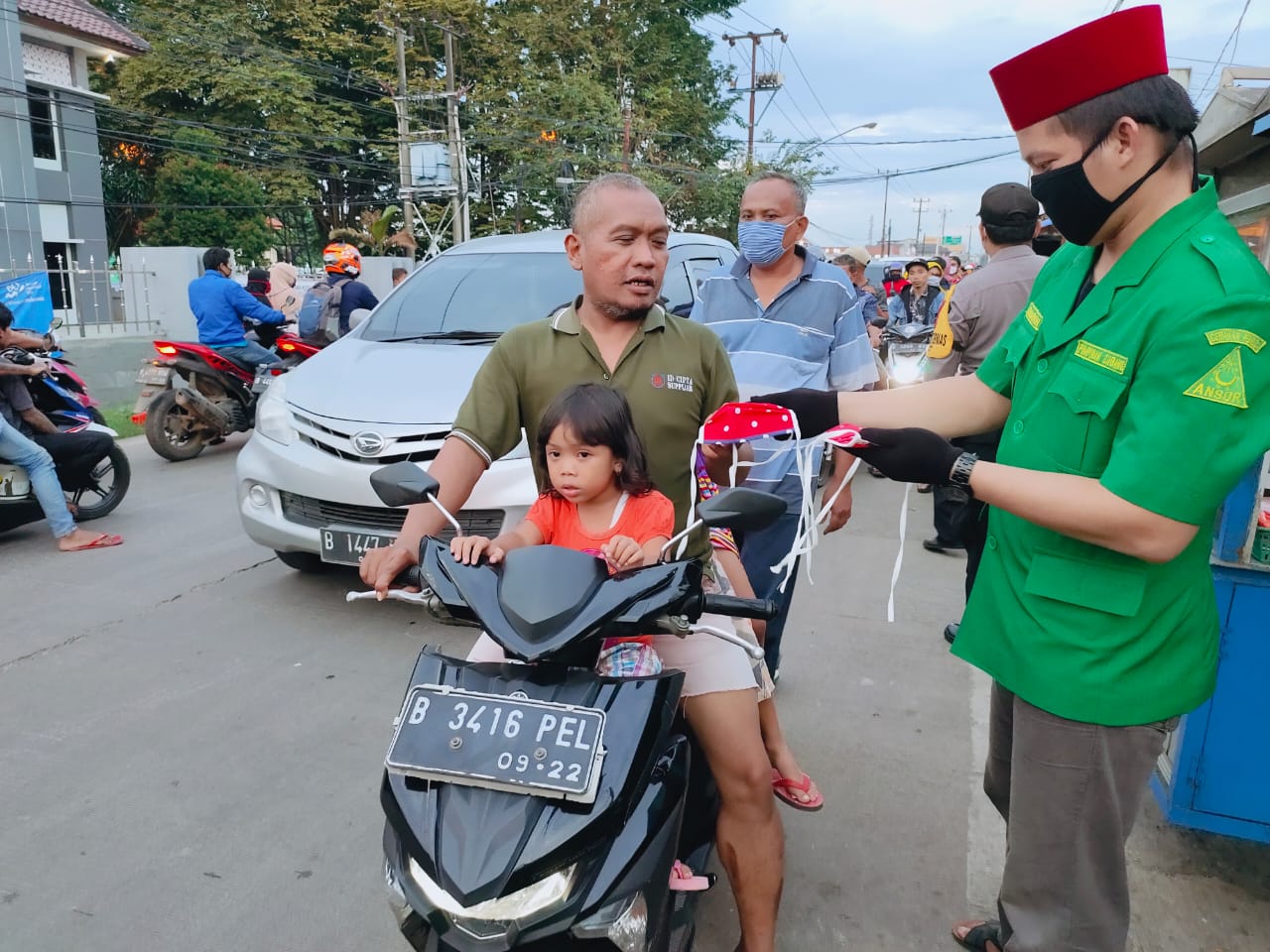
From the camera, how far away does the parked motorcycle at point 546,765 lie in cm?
153

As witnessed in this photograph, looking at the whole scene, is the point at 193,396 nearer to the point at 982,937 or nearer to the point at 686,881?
the point at 686,881

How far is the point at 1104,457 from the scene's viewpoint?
165 cm

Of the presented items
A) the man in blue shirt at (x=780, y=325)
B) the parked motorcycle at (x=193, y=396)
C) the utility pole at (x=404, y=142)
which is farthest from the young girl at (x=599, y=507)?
the utility pole at (x=404, y=142)

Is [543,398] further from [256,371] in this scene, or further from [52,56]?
[52,56]

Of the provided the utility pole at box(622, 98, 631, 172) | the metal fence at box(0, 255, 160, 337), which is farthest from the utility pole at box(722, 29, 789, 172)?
the metal fence at box(0, 255, 160, 337)

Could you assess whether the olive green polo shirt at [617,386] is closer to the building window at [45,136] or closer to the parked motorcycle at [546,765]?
the parked motorcycle at [546,765]

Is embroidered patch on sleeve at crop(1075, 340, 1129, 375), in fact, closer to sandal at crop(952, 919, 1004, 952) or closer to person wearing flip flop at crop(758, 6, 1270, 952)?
person wearing flip flop at crop(758, 6, 1270, 952)

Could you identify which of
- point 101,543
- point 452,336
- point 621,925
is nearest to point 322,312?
point 101,543

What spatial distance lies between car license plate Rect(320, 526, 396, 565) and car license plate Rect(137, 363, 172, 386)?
498cm

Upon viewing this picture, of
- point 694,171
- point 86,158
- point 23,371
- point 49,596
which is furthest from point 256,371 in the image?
point 694,171

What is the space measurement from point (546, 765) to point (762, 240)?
234 centimetres

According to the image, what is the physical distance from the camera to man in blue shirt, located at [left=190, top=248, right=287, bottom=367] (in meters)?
8.53

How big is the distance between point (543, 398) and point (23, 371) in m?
4.61

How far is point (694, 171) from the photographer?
1092 inches
